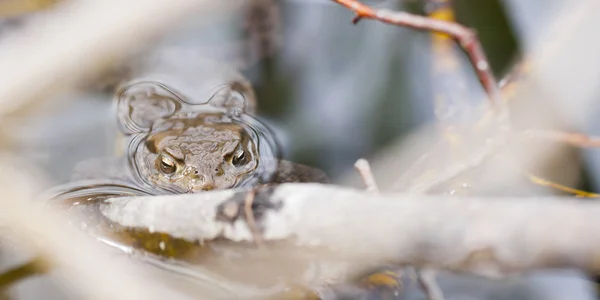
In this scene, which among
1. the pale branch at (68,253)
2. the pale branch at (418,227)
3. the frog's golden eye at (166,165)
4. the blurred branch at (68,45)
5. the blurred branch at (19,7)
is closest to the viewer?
the pale branch at (418,227)

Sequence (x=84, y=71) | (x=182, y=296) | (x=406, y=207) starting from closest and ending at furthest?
1. (x=406, y=207)
2. (x=182, y=296)
3. (x=84, y=71)

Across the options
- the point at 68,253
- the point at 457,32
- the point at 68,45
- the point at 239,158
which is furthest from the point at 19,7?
the point at 457,32

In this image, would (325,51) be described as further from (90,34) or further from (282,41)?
(90,34)

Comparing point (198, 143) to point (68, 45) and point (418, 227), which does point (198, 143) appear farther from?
point (418, 227)

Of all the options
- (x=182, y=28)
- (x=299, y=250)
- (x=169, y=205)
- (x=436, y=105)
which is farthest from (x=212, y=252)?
(x=182, y=28)

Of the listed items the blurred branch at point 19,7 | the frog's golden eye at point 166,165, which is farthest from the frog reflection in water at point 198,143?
the blurred branch at point 19,7

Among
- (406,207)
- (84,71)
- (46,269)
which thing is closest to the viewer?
(406,207)

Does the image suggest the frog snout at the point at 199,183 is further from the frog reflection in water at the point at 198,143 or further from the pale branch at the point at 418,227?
the pale branch at the point at 418,227

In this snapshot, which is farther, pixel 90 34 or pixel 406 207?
pixel 90 34
